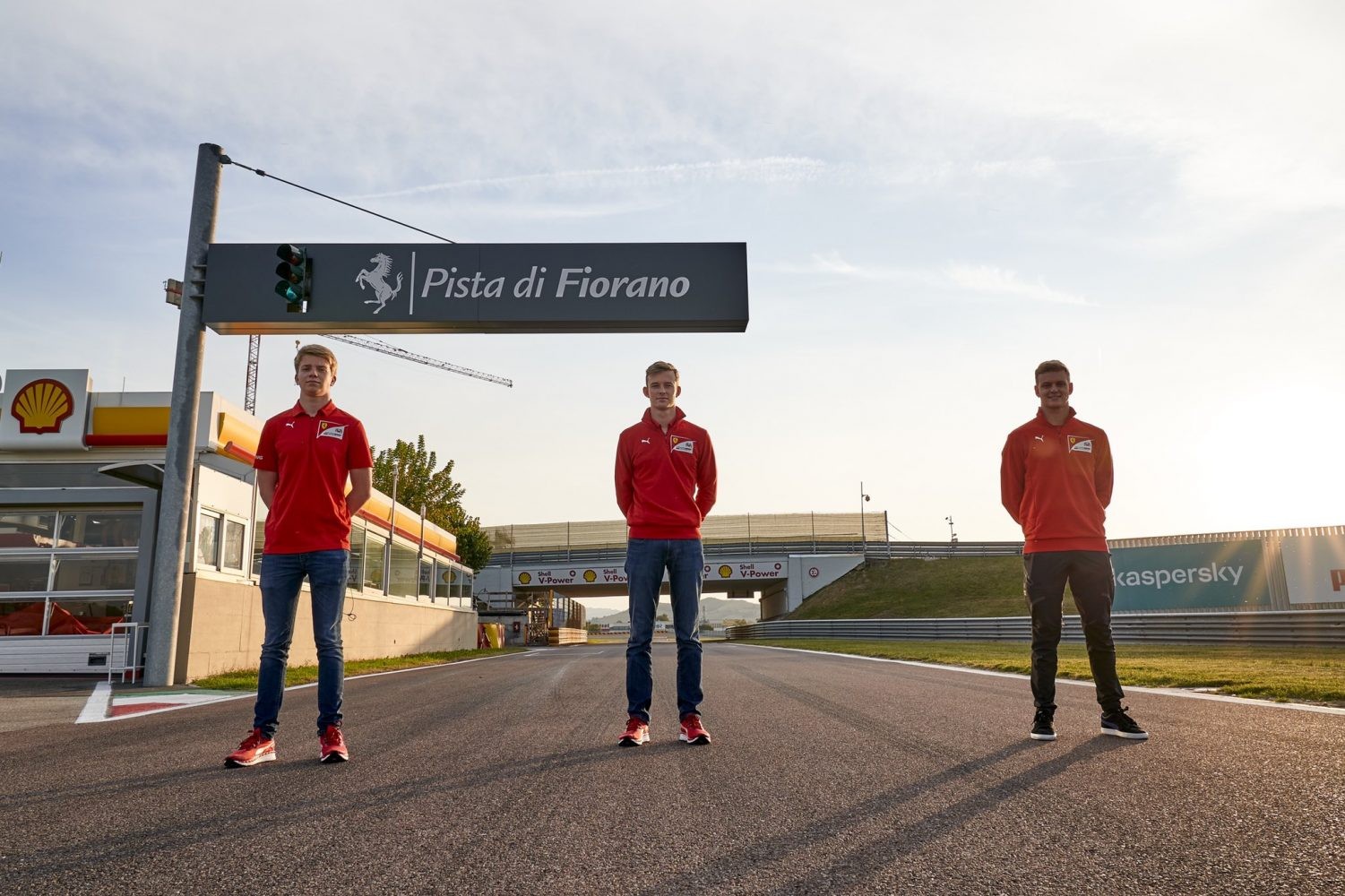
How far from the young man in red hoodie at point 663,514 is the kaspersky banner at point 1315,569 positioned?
2221cm

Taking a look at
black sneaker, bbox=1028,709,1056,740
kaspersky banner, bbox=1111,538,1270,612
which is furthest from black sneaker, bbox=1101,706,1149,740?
kaspersky banner, bbox=1111,538,1270,612

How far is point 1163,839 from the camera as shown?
243 centimetres

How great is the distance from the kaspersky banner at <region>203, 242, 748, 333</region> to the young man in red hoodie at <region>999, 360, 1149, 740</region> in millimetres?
6767

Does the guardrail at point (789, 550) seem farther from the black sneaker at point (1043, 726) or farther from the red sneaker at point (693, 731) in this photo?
the red sneaker at point (693, 731)

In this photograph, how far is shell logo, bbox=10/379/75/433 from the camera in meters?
15.8

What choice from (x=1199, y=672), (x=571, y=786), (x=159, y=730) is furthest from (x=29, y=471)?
(x=1199, y=672)

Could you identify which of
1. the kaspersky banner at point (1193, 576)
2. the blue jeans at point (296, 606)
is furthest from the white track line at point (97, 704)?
the kaspersky banner at point (1193, 576)

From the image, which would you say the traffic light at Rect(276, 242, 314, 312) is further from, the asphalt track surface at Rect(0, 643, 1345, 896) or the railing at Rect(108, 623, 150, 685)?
the asphalt track surface at Rect(0, 643, 1345, 896)

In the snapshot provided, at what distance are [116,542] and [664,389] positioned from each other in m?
11.9

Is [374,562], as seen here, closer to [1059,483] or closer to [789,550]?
[1059,483]

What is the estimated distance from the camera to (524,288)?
11.7 meters

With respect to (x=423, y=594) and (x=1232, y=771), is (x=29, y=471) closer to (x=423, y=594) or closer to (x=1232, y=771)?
(x=423, y=594)

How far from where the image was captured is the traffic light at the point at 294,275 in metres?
11.0

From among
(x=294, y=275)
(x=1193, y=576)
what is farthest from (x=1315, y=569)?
(x=294, y=275)
